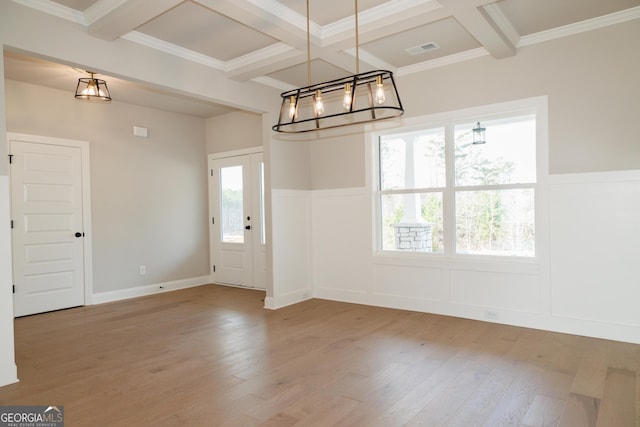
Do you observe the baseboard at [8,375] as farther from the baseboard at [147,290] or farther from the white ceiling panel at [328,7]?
the white ceiling panel at [328,7]

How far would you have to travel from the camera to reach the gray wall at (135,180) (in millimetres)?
5398

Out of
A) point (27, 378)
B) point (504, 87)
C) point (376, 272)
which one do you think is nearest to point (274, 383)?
point (27, 378)

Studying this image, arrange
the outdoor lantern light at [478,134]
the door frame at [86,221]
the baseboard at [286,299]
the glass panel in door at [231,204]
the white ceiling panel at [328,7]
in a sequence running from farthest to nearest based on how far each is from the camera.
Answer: the glass panel in door at [231,204]
the door frame at [86,221]
the baseboard at [286,299]
the outdoor lantern light at [478,134]
the white ceiling panel at [328,7]

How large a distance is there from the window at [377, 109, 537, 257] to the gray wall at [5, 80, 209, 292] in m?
3.45

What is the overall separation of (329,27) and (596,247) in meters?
3.26

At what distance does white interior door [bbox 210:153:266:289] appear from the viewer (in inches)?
258

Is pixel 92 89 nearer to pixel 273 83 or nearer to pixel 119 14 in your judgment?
pixel 119 14

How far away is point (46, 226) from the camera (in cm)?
530

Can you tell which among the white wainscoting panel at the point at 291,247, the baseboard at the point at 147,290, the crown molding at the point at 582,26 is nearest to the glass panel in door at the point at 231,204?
the baseboard at the point at 147,290

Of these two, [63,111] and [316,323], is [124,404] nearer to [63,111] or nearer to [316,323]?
[316,323]

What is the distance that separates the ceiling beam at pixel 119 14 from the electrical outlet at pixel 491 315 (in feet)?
13.7

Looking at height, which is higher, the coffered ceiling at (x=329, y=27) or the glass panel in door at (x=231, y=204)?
the coffered ceiling at (x=329, y=27)

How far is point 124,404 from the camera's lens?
8.98ft

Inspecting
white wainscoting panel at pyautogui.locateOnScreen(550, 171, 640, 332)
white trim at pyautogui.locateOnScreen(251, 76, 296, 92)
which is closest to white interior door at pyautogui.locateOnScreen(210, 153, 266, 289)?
white trim at pyautogui.locateOnScreen(251, 76, 296, 92)
